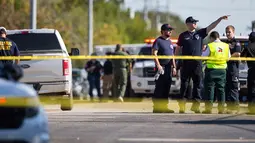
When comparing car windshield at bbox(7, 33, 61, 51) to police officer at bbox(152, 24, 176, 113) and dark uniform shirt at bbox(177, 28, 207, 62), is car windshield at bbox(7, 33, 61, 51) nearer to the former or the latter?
police officer at bbox(152, 24, 176, 113)

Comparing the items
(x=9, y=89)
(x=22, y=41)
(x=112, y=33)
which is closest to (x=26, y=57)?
(x=22, y=41)

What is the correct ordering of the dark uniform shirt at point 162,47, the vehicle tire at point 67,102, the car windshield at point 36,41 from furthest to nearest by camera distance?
the vehicle tire at point 67,102 → the car windshield at point 36,41 → the dark uniform shirt at point 162,47

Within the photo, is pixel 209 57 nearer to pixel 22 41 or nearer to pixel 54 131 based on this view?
pixel 22 41

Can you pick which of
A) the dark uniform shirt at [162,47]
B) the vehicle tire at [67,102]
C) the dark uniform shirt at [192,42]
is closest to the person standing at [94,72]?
the vehicle tire at [67,102]

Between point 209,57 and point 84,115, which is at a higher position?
point 209,57

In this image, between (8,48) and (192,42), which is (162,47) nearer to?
(192,42)

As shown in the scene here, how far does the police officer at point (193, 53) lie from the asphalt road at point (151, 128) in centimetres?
116

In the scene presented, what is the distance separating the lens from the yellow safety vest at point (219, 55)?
1880 centimetres

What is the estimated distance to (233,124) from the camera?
49.4ft

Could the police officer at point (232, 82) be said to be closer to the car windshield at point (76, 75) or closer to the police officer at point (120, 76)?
the police officer at point (120, 76)

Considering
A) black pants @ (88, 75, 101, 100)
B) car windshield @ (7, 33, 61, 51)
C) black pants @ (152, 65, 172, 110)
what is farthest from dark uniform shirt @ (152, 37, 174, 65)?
black pants @ (88, 75, 101, 100)

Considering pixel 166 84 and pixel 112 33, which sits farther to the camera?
pixel 112 33

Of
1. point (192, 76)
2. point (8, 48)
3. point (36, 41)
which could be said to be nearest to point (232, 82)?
point (192, 76)

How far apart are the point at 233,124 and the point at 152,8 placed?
96.8m
